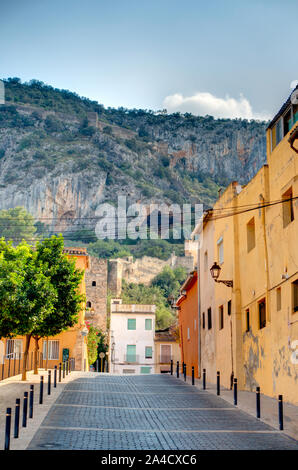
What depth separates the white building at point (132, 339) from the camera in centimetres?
5912

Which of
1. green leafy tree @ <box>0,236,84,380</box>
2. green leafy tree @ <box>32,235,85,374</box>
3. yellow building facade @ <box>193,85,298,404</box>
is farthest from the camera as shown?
green leafy tree @ <box>32,235,85,374</box>

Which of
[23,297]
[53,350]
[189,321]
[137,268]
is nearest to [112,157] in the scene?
[137,268]

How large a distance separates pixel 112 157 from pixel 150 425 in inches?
5587

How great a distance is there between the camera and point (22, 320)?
23.5m

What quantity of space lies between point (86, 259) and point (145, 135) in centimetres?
14351

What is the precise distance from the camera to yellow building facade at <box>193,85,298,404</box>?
643 inches

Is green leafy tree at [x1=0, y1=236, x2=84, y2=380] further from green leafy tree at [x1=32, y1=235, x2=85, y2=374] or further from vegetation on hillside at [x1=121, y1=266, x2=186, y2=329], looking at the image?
vegetation on hillside at [x1=121, y1=266, x2=186, y2=329]

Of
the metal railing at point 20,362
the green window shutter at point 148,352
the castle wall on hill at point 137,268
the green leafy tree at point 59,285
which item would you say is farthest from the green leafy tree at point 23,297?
the castle wall on hill at point 137,268

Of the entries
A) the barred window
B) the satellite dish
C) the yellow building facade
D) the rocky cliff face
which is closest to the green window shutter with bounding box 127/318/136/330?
the barred window

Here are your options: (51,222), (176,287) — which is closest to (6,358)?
(176,287)

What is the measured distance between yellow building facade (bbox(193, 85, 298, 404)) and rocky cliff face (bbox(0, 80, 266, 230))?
107232 millimetres

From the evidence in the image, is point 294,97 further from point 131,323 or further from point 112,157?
point 112,157

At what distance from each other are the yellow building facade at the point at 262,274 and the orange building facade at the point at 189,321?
5.41 metres

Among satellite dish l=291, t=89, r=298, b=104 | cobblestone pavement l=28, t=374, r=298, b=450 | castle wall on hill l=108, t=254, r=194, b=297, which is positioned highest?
castle wall on hill l=108, t=254, r=194, b=297
